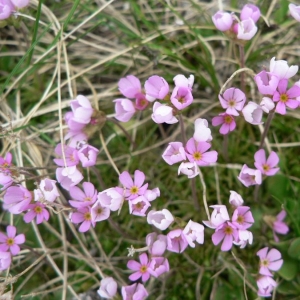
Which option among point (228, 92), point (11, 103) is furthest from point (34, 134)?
point (228, 92)

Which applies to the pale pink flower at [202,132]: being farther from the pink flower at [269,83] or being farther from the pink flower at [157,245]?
the pink flower at [157,245]

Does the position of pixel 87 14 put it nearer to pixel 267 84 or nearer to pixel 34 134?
pixel 34 134

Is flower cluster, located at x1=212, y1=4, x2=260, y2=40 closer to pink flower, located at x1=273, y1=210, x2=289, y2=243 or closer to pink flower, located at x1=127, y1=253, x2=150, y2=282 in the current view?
pink flower, located at x1=273, y1=210, x2=289, y2=243

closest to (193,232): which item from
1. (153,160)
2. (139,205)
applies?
(139,205)

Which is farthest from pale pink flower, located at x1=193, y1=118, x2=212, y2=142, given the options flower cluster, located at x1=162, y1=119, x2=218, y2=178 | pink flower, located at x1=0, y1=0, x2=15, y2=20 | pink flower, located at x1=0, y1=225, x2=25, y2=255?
pink flower, located at x1=0, y1=0, x2=15, y2=20

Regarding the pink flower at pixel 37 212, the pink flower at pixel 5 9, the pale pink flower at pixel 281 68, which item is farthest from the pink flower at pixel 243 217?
the pink flower at pixel 5 9

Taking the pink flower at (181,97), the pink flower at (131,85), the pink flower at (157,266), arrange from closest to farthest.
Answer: the pink flower at (181,97), the pink flower at (157,266), the pink flower at (131,85)

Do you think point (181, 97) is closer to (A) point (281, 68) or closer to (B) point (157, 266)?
(A) point (281, 68)

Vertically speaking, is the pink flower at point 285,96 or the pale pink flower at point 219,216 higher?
the pink flower at point 285,96
